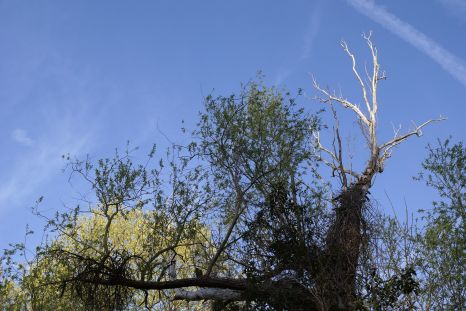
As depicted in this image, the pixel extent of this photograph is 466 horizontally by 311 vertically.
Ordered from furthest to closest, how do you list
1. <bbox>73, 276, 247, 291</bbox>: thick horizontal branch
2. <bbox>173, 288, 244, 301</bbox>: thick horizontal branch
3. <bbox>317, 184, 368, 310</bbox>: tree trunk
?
<bbox>173, 288, 244, 301</bbox>: thick horizontal branch → <bbox>73, 276, 247, 291</bbox>: thick horizontal branch → <bbox>317, 184, 368, 310</bbox>: tree trunk

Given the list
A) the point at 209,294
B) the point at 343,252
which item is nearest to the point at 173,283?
the point at 209,294

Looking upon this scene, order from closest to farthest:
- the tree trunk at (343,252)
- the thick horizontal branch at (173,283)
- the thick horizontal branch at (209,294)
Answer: the tree trunk at (343,252) → the thick horizontal branch at (173,283) → the thick horizontal branch at (209,294)

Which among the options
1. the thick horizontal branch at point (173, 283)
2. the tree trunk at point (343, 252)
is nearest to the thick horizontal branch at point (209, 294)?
the thick horizontal branch at point (173, 283)

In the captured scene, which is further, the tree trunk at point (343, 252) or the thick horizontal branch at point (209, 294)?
the thick horizontal branch at point (209, 294)

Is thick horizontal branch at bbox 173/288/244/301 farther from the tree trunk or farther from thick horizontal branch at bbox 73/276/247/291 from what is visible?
the tree trunk

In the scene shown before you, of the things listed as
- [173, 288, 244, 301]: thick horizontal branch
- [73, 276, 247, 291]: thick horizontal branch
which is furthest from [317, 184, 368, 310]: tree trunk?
[173, 288, 244, 301]: thick horizontal branch

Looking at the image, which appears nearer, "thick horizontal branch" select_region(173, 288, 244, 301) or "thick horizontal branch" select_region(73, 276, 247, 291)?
"thick horizontal branch" select_region(73, 276, 247, 291)

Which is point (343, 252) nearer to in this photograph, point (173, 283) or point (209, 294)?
point (209, 294)

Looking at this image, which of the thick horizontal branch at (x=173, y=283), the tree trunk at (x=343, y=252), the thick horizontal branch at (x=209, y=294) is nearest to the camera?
the tree trunk at (x=343, y=252)

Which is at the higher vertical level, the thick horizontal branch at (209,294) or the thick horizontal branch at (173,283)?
the thick horizontal branch at (209,294)

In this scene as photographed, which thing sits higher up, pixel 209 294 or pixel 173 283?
pixel 209 294

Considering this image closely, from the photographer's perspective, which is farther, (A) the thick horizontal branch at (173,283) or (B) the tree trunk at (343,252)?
(A) the thick horizontal branch at (173,283)

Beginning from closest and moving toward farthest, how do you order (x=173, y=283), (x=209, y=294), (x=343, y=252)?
1. (x=343, y=252)
2. (x=173, y=283)
3. (x=209, y=294)

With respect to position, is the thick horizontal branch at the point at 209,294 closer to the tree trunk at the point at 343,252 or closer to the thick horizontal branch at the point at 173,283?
the thick horizontal branch at the point at 173,283
